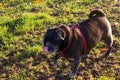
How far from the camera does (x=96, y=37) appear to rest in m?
5.67

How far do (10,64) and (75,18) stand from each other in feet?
7.36

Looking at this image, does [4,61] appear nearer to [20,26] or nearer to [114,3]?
[20,26]

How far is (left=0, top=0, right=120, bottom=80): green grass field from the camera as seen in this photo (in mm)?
5949

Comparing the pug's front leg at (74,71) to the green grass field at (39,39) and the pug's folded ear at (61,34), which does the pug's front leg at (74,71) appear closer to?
the green grass field at (39,39)

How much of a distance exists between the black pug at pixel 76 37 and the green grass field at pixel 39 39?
14.0 inches

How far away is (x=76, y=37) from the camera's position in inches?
212

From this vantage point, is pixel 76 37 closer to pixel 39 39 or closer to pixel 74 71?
pixel 74 71

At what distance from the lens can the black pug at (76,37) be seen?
16.3ft

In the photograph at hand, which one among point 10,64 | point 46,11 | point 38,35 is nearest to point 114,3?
point 46,11

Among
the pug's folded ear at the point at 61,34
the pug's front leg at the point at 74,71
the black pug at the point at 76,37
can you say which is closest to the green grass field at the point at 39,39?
the pug's front leg at the point at 74,71

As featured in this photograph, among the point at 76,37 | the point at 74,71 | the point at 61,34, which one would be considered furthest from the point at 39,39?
the point at 61,34

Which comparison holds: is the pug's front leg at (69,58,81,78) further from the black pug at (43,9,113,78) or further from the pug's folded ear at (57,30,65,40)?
the pug's folded ear at (57,30,65,40)

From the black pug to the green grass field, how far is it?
0.36m

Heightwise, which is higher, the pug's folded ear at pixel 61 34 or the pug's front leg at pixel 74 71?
the pug's folded ear at pixel 61 34
